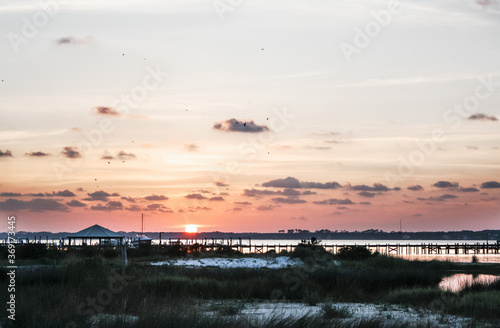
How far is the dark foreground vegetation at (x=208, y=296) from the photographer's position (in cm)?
1475

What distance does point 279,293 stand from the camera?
89.6 ft

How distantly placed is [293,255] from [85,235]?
2030cm

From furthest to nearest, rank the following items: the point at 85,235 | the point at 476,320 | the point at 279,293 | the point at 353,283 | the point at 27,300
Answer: the point at 85,235 < the point at 353,283 < the point at 279,293 < the point at 476,320 < the point at 27,300

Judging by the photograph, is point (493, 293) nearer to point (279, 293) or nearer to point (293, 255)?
point (279, 293)

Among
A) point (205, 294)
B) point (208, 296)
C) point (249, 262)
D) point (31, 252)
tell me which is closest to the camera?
point (208, 296)

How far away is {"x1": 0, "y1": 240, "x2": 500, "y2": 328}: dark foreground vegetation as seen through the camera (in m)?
14.8

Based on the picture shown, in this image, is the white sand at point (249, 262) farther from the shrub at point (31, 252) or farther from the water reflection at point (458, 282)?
the water reflection at point (458, 282)

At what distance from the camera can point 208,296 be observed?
27.1 meters

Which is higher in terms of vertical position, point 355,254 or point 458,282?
point 355,254

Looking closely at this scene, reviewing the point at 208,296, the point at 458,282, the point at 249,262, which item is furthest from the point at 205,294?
the point at 249,262

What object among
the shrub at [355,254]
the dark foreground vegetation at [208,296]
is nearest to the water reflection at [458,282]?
the dark foreground vegetation at [208,296]

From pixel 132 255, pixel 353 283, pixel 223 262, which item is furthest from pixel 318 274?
pixel 132 255

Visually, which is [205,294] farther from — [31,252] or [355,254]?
[355,254]

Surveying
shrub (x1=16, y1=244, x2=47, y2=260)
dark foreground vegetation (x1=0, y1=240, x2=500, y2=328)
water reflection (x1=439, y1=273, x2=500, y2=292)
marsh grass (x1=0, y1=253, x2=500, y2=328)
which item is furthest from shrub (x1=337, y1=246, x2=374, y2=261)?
shrub (x1=16, y1=244, x2=47, y2=260)
